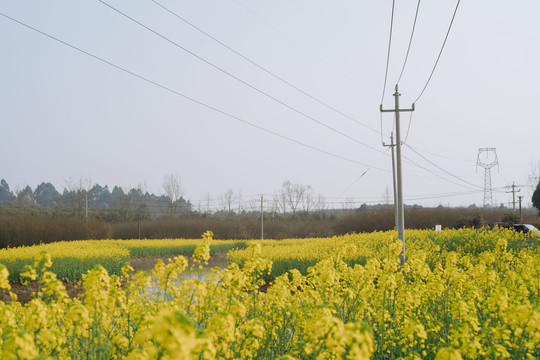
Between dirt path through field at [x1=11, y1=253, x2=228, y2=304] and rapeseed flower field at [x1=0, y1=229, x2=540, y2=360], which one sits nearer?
rapeseed flower field at [x1=0, y1=229, x2=540, y2=360]

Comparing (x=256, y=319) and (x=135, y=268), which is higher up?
(x=256, y=319)

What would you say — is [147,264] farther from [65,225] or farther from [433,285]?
[433,285]

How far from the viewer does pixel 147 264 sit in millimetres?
19875

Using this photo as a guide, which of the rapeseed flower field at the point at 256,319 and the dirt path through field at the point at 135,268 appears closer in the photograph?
the rapeseed flower field at the point at 256,319

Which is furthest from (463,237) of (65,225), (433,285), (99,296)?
(65,225)

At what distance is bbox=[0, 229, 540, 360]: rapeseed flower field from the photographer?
7.34 feet

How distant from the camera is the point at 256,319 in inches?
116

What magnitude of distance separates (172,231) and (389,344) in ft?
104

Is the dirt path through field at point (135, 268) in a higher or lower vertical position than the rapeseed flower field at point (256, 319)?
lower

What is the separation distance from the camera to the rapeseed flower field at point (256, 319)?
7.34 feet

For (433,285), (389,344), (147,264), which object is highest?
(433,285)

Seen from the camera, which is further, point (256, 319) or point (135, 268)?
point (135, 268)

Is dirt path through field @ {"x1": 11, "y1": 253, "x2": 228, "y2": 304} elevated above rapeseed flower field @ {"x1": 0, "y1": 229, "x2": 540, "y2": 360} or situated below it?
below

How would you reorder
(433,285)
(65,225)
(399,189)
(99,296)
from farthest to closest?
(65,225) → (399,189) → (433,285) → (99,296)
